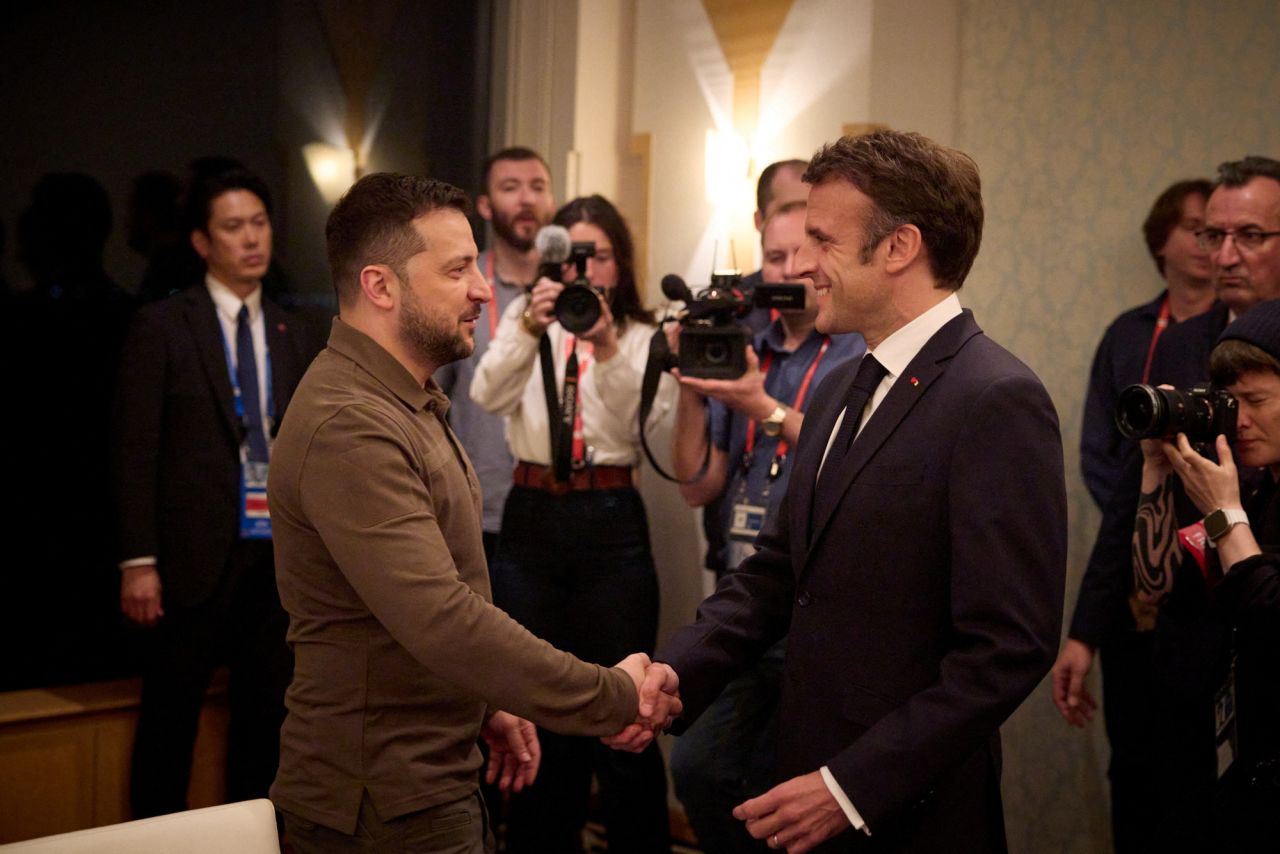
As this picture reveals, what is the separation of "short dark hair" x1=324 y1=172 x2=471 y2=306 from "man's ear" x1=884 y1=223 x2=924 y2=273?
0.74 metres

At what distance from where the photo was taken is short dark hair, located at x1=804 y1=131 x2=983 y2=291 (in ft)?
5.93

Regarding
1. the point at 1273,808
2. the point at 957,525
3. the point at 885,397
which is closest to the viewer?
the point at 957,525

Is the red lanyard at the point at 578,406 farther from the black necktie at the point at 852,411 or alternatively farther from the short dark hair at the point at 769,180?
the black necktie at the point at 852,411

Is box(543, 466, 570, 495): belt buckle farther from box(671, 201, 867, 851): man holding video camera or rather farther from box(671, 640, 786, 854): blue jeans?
box(671, 640, 786, 854): blue jeans

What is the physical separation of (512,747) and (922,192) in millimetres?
1161

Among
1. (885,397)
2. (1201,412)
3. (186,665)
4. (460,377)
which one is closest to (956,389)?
(885,397)

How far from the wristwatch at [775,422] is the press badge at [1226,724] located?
1052 millimetres

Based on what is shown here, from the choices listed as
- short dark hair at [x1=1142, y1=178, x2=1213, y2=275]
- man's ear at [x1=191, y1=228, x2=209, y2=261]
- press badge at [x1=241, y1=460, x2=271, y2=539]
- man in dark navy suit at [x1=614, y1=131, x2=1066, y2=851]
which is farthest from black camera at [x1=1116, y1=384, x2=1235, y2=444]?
man's ear at [x1=191, y1=228, x2=209, y2=261]

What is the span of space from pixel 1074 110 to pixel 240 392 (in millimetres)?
2572

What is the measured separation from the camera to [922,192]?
5.91ft

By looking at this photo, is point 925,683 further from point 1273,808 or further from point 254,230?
point 254,230

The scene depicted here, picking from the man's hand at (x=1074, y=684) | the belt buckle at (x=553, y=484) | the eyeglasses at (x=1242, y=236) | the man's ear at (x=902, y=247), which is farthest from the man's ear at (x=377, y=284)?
the eyeglasses at (x=1242, y=236)

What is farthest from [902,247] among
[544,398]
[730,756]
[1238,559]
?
[544,398]

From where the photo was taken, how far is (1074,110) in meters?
Answer: 3.56
